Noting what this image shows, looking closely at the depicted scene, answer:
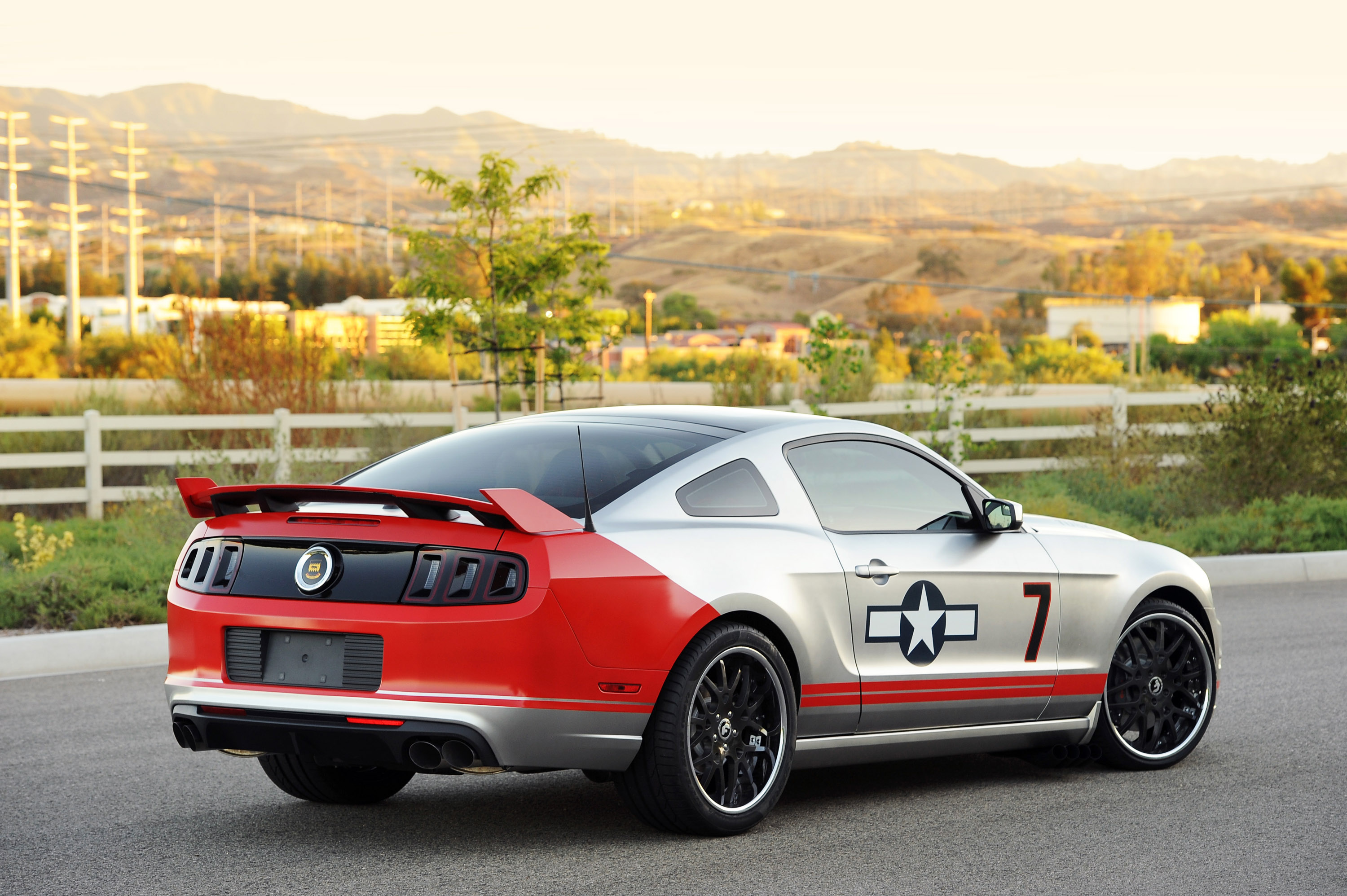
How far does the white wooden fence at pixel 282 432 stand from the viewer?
1708cm

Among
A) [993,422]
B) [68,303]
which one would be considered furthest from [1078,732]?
[68,303]

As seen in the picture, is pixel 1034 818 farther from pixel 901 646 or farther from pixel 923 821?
pixel 901 646

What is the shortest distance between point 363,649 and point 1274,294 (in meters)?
158

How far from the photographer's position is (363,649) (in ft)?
16.6

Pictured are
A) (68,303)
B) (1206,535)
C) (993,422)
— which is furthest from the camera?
(68,303)

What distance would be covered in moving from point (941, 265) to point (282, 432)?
540 feet

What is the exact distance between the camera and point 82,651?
Result: 1006 cm

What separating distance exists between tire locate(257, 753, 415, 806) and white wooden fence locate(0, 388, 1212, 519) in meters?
9.60

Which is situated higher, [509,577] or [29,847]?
[509,577]

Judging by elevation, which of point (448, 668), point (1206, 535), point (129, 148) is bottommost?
point (1206, 535)

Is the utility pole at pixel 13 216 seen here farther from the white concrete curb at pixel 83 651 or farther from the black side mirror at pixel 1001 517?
the black side mirror at pixel 1001 517

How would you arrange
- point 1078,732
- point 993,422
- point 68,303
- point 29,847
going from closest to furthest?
point 29,847 → point 1078,732 → point 993,422 → point 68,303

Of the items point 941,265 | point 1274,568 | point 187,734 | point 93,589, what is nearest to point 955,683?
point 187,734

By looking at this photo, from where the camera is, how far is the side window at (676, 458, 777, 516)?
218 inches
